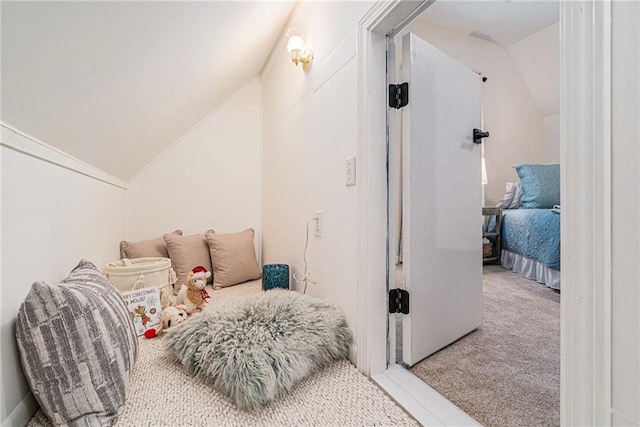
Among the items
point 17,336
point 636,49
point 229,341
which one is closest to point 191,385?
point 229,341

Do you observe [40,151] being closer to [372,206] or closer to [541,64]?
[372,206]

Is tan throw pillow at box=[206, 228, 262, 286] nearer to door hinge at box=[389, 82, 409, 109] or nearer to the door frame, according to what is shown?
door hinge at box=[389, 82, 409, 109]

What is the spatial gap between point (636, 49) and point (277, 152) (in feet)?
6.70

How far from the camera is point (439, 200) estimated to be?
4.39 ft

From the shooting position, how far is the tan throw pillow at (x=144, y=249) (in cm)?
211

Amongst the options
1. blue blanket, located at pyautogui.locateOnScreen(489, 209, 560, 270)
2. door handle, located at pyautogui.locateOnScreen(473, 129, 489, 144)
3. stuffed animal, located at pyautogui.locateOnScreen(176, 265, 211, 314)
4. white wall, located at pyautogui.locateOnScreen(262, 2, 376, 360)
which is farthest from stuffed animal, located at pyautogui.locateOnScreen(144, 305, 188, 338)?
blue blanket, located at pyautogui.locateOnScreen(489, 209, 560, 270)

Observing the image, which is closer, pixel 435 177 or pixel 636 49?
pixel 636 49

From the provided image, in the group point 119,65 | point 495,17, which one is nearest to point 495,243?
point 495,17

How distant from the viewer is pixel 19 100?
2.62 feet

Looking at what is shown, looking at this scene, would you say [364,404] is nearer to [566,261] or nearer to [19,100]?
[566,261]

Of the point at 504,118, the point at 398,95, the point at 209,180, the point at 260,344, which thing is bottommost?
the point at 260,344

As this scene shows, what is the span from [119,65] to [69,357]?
1025 mm

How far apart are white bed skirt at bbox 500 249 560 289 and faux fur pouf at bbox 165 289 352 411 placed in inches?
82.2

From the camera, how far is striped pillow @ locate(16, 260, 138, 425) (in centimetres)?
78
